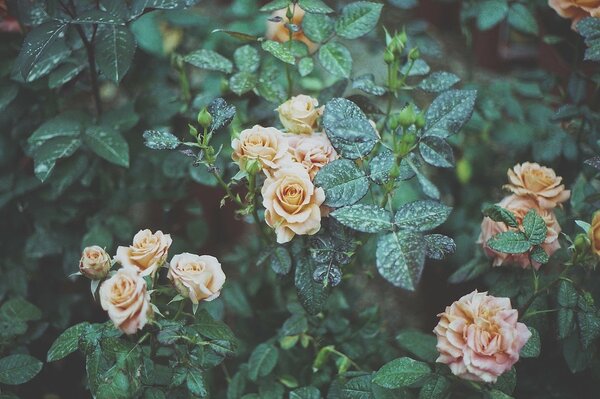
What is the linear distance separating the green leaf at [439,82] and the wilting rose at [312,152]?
260 millimetres

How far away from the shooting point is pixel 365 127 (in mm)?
969

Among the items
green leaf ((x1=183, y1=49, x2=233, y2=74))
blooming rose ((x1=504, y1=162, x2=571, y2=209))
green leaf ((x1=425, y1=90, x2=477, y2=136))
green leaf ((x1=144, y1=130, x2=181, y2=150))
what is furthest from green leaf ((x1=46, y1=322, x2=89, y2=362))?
blooming rose ((x1=504, y1=162, x2=571, y2=209))

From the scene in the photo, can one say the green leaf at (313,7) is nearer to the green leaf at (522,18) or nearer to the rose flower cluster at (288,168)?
the rose flower cluster at (288,168)

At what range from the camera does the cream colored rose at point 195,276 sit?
0.90 meters

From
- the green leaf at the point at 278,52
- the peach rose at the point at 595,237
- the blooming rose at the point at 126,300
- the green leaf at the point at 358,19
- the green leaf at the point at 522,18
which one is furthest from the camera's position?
the green leaf at the point at 522,18

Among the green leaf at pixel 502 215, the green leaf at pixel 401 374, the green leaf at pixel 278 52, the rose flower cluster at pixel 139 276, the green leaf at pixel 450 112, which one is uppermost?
the green leaf at pixel 278 52

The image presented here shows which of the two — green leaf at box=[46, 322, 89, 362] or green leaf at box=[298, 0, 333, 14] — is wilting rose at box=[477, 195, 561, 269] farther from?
green leaf at box=[46, 322, 89, 362]

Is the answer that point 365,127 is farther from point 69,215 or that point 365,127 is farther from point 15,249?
point 15,249

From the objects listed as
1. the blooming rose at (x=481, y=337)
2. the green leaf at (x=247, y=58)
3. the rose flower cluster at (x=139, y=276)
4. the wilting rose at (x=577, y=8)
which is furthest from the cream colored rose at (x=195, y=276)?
the wilting rose at (x=577, y=8)

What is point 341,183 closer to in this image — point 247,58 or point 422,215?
point 422,215

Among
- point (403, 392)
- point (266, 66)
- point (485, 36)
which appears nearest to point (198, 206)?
point (266, 66)

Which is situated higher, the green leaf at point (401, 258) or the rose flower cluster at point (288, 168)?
the rose flower cluster at point (288, 168)

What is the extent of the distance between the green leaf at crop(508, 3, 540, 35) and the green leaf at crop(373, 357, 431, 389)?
879mm

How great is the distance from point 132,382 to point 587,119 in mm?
1076
